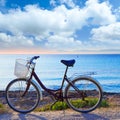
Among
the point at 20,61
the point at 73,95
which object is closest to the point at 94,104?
the point at 73,95

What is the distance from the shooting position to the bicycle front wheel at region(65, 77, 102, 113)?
754 centimetres

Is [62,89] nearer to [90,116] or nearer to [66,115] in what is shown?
[66,115]

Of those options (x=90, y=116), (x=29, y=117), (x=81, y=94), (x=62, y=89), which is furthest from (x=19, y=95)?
(x=90, y=116)

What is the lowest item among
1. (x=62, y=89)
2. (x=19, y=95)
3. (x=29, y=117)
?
(x=29, y=117)

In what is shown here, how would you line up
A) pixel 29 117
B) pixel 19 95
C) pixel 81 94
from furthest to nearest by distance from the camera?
1. pixel 19 95
2. pixel 81 94
3. pixel 29 117

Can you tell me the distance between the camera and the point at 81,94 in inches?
303

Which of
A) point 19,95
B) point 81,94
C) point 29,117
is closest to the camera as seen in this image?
point 29,117

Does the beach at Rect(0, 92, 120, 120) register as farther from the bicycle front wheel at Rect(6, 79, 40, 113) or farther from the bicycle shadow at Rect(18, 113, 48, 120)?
the bicycle front wheel at Rect(6, 79, 40, 113)

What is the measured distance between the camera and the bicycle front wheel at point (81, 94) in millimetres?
7539

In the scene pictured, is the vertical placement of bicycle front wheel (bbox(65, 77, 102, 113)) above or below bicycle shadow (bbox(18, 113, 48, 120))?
above

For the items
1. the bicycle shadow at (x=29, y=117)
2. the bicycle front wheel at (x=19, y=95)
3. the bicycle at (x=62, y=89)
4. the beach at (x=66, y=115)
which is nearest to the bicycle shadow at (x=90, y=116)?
the beach at (x=66, y=115)

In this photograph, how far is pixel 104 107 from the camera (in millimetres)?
8469

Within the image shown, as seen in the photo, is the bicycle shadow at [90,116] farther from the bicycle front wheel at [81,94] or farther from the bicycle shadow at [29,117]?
the bicycle shadow at [29,117]

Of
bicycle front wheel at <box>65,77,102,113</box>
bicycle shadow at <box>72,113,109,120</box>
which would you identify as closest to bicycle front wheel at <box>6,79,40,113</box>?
bicycle front wheel at <box>65,77,102,113</box>
